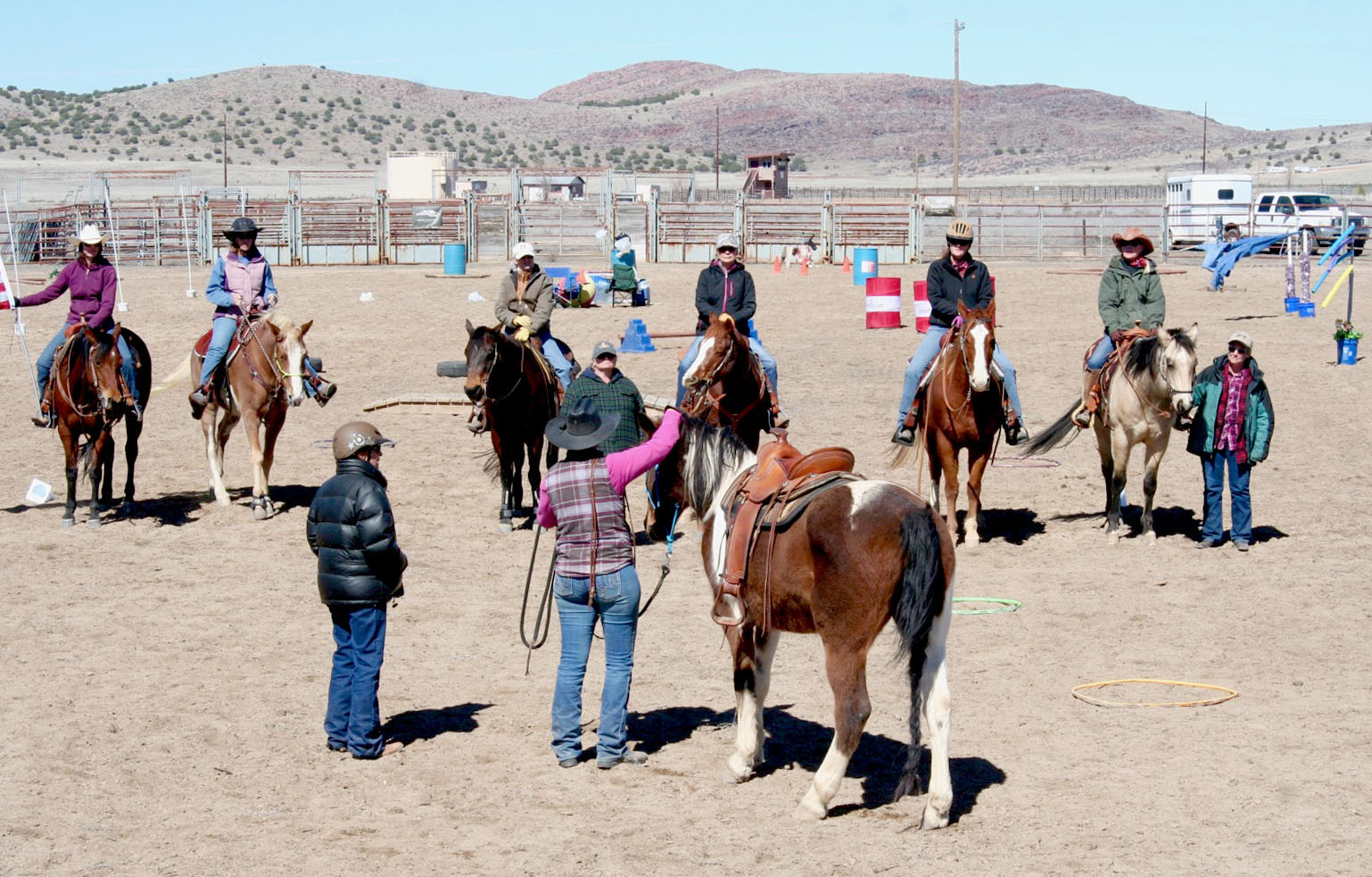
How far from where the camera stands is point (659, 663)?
8.84 metres

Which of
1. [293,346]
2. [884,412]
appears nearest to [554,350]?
[293,346]

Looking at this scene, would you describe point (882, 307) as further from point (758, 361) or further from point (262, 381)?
point (262, 381)

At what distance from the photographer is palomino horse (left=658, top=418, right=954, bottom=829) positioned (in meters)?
6.02

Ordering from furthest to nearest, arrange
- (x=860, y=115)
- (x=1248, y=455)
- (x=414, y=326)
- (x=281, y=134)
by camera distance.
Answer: (x=860, y=115) < (x=281, y=134) < (x=414, y=326) < (x=1248, y=455)

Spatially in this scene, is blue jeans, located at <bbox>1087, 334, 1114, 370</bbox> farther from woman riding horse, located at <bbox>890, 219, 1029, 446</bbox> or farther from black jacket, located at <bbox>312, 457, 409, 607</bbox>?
black jacket, located at <bbox>312, 457, 409, 607</bbox>

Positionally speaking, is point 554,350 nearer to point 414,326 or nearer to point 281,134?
point 414,326

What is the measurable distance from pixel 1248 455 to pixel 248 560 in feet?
26.5

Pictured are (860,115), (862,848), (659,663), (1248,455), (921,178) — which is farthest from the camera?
(860,115)

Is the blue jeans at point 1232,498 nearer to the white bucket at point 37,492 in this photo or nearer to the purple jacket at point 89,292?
the purple jacket at point 89,292

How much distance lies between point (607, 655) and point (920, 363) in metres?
5.79

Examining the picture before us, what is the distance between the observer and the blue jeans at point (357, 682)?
23.4ft

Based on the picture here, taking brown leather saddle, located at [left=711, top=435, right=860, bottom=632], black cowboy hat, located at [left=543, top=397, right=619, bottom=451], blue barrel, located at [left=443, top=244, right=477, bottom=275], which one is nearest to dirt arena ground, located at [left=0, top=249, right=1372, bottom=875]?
brown leather saddle, located at [left=711, top=435, right=860, bottom=632]

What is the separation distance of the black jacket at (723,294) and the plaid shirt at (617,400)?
1821mm

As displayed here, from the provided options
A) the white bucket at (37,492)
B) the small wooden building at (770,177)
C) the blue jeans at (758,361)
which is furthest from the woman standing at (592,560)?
the small wooden building at (770,177)
